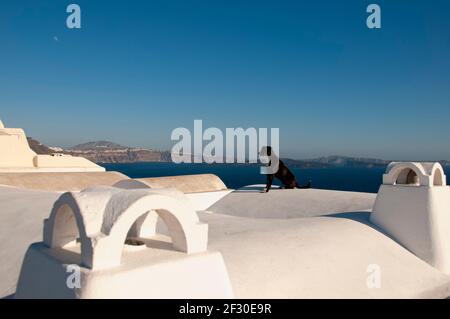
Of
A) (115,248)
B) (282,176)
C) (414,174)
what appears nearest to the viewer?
(115,248)

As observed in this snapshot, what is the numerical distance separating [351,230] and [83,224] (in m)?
6.59

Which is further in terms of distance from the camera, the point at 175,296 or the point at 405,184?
the point at 405,184

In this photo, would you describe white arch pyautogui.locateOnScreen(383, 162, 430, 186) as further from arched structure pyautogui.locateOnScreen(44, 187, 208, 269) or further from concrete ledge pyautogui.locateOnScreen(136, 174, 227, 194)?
concrete ledge pyautogui.locateOnScreen(136, 174, 227, 194)

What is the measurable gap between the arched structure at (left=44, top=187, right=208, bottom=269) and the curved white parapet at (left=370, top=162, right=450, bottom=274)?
20.2ft

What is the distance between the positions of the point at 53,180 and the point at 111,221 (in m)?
19.2

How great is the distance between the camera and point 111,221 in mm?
4965

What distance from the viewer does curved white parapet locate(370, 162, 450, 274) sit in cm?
930

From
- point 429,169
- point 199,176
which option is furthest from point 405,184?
point 199,176

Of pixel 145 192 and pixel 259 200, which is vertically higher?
pixel 145 192

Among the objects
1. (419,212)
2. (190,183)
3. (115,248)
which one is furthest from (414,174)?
(190,183)

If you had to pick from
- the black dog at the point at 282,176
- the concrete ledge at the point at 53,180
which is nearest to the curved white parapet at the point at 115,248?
the black dog at the point at 282,176

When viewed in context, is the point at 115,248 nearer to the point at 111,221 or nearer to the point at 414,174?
the point at 111,221
